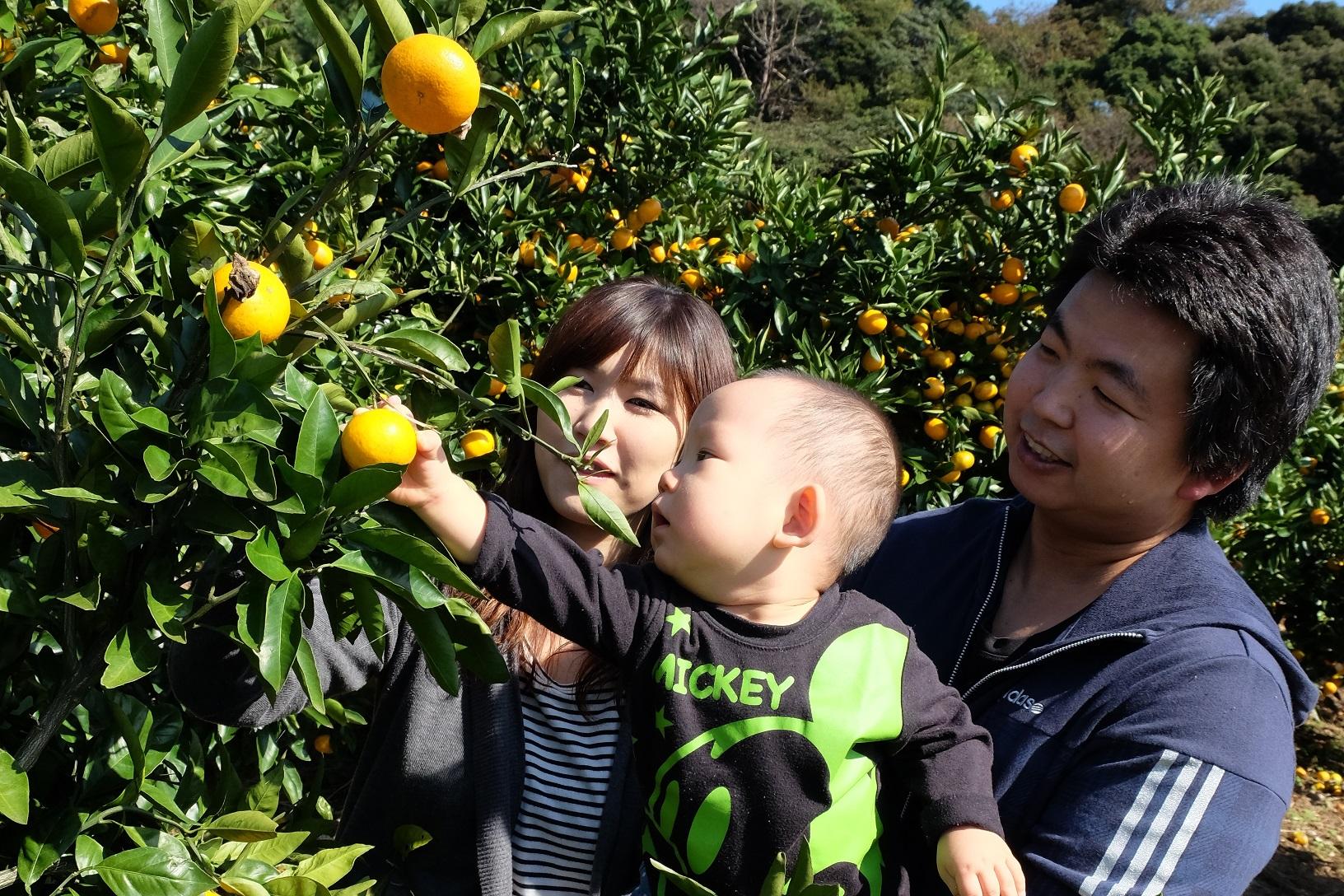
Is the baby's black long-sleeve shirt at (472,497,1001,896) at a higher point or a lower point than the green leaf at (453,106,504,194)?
lower

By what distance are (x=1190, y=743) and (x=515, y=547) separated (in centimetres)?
78

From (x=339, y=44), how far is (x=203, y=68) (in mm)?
100

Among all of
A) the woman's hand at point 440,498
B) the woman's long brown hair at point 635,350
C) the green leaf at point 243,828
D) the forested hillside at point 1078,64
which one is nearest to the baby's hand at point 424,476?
the woman's hand at point 440,498

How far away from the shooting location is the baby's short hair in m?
1.39

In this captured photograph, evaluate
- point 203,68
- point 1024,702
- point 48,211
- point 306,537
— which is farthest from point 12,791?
point 1024,702

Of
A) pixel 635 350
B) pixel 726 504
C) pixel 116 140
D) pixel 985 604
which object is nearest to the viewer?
pixel 116 140

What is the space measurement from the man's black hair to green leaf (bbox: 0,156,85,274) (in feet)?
4.01

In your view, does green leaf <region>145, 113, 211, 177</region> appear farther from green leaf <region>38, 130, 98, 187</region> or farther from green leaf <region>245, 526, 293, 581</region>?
green leaf <region>245, 526, 293, 581</region>

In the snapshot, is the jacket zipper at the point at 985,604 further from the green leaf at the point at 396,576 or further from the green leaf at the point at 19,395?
the green leaf at the point at 19,395

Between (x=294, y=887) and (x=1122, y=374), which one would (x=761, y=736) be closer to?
(x=294, y=887)

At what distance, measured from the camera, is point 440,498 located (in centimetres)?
106

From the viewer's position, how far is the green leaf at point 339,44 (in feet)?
2.60

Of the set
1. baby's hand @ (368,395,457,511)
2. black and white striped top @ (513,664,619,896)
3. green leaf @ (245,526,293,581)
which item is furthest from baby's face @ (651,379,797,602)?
green leaf @ (245,526,293,581)

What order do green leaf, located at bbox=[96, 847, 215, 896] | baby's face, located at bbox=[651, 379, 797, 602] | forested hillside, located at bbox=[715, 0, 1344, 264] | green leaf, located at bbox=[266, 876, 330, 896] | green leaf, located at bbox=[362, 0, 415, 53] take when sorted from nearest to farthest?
1. green leaf, located at bbox=[362, 0, 415, 53]
2. green leaf, located at bbox=[96, 847, 215, 896]
3. green leaf, located at bbox=[266, 876, 330, 896]
4. baby's face, located at bbox=[651, 379, 797, 602]
5. forested hillside, located at bbox=[715, 0, 1344, 264]
